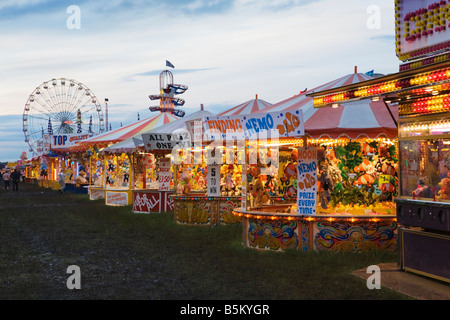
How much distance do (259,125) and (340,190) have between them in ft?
7.13

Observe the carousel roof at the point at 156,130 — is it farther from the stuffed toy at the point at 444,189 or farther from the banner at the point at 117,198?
the stuffed toy at the point at 444,189

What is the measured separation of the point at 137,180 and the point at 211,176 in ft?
33.6

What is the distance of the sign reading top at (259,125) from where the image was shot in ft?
33.3

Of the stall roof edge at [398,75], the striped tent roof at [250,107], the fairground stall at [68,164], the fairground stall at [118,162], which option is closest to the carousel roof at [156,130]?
the fairground stall at [118,162]

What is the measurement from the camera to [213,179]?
15.6 meters

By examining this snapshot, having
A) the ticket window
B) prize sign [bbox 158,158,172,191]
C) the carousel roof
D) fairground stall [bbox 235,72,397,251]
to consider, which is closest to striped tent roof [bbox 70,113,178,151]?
the carousel roof

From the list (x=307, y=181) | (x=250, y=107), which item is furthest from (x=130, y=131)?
(x=307, y=181)

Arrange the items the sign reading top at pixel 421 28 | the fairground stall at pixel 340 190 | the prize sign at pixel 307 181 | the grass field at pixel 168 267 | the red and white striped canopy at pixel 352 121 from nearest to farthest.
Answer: the grass field at pixel 168 267
the sign reading top at pixel 421 28
the red and white striped canopy at pixel 352 121
the fairground stall at pixel 340 190
the prize sign at pixel 307 181

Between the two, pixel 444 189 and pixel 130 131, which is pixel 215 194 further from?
pixel 130 131

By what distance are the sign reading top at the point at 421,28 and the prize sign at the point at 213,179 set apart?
7.52m

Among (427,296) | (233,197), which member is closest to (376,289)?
(427,296)

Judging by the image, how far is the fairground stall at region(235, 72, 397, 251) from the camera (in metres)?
10.2
